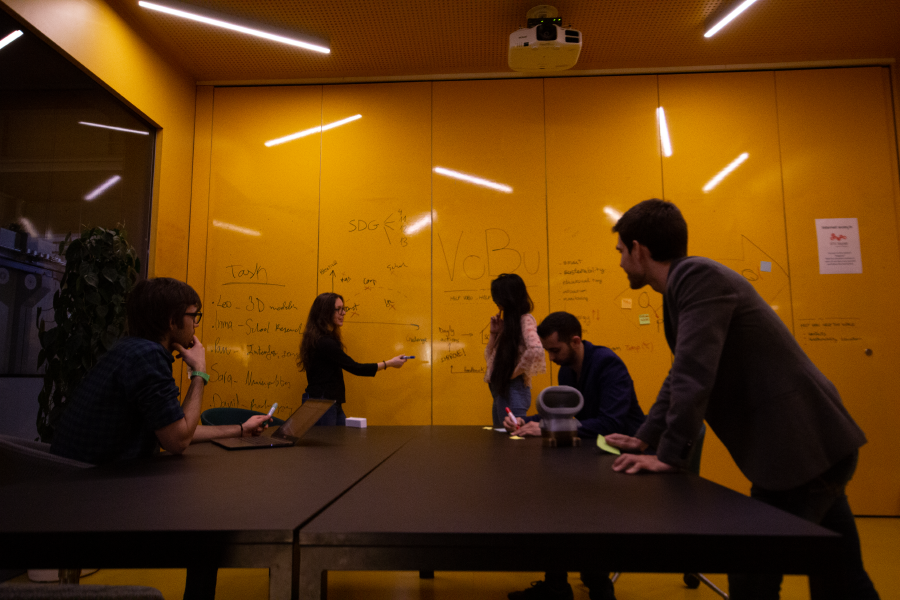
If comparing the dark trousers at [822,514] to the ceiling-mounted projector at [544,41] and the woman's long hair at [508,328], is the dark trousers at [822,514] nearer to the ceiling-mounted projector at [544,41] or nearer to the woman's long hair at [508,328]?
the woman's long hair at [508,328]

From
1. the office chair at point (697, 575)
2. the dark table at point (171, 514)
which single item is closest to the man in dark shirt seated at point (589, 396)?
the office chair at point (697, 575)

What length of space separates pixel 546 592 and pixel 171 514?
173cm

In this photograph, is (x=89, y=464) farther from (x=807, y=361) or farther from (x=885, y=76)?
(x=885, y=76)

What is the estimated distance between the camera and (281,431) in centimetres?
204

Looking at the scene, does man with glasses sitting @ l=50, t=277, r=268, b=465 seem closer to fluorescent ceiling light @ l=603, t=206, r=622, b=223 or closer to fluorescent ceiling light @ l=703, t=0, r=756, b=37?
fluorescent ceiling light @ l=603, t=206, r=622, b=223

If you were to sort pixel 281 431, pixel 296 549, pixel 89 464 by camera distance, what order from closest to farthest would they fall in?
pixel 296 549 < pixel 89 464 < pixel 281 431

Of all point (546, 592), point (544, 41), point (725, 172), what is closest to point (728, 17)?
point (725, 172)

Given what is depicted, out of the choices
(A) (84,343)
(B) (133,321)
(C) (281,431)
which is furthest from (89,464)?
(A) (84,343)

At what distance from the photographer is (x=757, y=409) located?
4.14ft

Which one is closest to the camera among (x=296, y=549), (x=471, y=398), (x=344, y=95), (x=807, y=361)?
(x=296, y=549)

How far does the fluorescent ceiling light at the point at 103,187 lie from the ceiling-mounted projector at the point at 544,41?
2696 millimetres

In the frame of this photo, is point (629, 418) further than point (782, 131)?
No

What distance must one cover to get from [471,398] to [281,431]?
223 cm

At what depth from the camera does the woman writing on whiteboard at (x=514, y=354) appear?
9.73 ft
